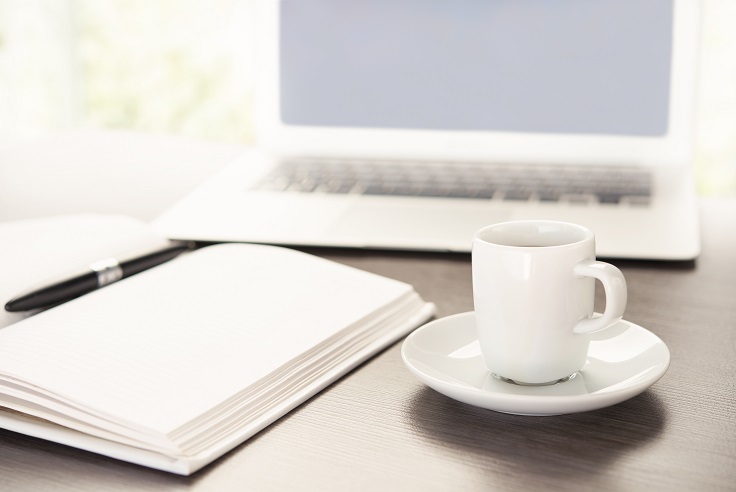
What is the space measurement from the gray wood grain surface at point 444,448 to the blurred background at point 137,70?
3084mm

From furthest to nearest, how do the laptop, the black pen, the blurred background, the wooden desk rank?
the blurred background → the laptop → the black pen → the wooden desk

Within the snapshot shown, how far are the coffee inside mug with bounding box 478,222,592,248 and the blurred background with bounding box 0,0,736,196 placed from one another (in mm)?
3062

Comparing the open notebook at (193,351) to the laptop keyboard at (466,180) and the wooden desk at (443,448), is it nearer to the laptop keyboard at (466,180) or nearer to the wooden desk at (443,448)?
the wooden desk at (443,448)

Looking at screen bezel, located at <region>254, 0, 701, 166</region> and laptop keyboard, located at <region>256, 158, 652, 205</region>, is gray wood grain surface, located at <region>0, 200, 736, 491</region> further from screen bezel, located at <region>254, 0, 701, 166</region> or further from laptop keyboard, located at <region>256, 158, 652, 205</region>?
screen bezel, located at <region>254, 0, 701, 166</region>

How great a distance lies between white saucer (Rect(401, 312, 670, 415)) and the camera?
16.5 inches

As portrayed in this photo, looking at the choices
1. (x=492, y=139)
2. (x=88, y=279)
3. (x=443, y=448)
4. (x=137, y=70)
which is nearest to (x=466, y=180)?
(x=492, y=139)

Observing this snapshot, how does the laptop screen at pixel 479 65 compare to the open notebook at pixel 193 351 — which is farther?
the laptop screen at pixel 479 65

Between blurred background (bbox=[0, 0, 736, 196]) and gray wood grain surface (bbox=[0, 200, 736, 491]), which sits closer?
gray wood grain surface (bbox=[0, 200, 736, 491])

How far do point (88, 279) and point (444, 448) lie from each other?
1.24ft

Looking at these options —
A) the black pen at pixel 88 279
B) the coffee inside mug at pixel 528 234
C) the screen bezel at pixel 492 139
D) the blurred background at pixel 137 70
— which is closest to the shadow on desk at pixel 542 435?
the coffee inside mug at pixel 528 234

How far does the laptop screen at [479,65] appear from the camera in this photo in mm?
973

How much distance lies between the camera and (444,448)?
1.39 ft

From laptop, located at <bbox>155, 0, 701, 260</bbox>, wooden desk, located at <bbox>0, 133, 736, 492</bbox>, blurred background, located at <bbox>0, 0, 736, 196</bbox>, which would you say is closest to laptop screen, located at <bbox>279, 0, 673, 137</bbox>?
laptop, located at <bbox>155, 0, 701, 260</bbox>

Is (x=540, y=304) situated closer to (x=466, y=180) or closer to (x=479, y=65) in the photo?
(x=466, y=180)
